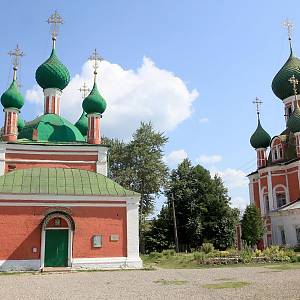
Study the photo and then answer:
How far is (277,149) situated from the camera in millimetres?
34500

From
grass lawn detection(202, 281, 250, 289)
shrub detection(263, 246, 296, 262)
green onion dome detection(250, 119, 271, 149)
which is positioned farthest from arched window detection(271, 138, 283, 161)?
grass lawn detection(202, 281, 250, 289)

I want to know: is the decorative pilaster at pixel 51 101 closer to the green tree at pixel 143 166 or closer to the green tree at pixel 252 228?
the green tree at pixel 143 166

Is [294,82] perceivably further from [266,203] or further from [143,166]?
[143,166]

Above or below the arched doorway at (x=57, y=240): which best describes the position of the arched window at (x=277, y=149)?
above

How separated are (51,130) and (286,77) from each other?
21924 mm

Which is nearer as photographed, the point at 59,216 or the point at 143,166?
the point at 59,216

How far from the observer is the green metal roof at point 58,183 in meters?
19.4

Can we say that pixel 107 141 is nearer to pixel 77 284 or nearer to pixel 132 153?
pixel 132 153

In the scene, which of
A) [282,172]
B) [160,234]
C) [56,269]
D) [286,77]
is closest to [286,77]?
[286,77]

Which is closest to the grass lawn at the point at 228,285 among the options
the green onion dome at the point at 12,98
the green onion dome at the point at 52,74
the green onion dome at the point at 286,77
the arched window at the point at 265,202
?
the green onion dome at the point at 12,98

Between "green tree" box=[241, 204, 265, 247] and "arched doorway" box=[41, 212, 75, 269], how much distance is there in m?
15.2

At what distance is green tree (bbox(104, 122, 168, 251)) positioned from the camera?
116ft

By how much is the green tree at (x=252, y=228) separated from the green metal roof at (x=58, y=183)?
1263 cm

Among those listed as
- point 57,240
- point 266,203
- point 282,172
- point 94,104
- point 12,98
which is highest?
point 12,98
